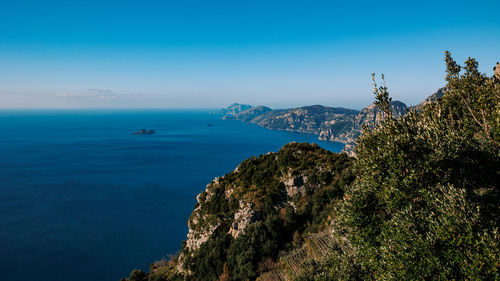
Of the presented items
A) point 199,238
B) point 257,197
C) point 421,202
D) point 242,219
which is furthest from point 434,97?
point 421,202

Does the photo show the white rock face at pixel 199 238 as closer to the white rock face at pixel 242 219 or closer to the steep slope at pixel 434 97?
the white rock face at pixel 242 219

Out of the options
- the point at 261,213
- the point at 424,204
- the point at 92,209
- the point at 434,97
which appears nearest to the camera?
the point at 424,204

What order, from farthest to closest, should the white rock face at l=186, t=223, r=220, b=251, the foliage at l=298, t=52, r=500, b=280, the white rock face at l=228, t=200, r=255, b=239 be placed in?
the white rock face at l=186, t=223, r=220, b=251 < the white rock face at l=228, t=200, r=255, b=239 < the foliage at l=298, t=52, r=500, b=280

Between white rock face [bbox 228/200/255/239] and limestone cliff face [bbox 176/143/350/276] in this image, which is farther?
limestone cliff face [bbox 176/143/350/276]

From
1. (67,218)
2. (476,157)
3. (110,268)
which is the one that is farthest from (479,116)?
(67,218)

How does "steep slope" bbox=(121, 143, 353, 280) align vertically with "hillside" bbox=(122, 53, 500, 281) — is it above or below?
below

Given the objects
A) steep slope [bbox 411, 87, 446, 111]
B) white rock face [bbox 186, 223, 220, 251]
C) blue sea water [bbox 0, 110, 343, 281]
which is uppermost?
steep slope [bbox 411, 87, 446, 111]

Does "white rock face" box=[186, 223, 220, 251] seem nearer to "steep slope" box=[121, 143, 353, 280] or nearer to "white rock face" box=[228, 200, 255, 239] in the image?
"steep slope" box=[121, 143, 353, 280]

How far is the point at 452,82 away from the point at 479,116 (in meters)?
4.86

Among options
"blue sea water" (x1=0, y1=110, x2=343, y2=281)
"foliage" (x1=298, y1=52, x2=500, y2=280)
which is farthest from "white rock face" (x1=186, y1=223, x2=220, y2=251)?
"blue sea water" (x1=0, y1=110, x2=343, y2=281)

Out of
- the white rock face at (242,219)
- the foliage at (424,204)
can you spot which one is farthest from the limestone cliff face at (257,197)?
the foliage at (424,204)

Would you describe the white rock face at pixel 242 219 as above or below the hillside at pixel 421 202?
below

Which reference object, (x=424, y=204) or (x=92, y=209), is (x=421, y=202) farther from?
(x=92, y=209)

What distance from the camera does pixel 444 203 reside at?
9086 mm
